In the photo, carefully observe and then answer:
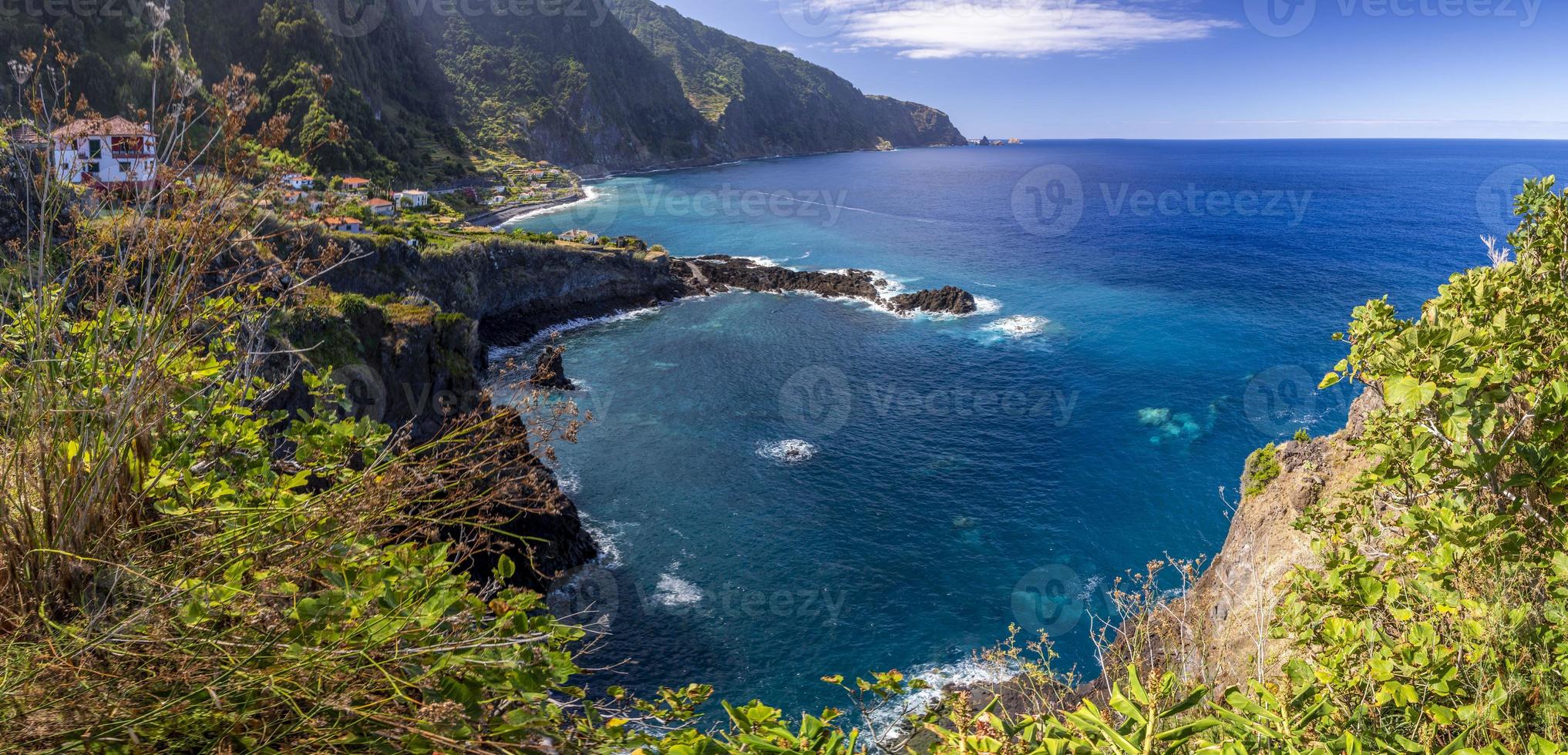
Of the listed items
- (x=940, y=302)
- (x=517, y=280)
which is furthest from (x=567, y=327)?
(x=940, y=302)

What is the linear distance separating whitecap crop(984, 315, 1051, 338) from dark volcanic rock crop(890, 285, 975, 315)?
3.43 m

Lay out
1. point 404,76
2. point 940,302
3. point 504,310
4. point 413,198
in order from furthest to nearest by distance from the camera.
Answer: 1. point 404,76
2. point 413,198
3. point 940,302
4. point 504,310

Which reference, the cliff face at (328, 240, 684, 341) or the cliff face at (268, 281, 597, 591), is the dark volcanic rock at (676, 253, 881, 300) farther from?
the cliff face at (268, 281, 597, 591)

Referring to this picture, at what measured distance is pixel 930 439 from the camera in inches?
1497

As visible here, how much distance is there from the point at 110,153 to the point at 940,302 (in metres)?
60.4

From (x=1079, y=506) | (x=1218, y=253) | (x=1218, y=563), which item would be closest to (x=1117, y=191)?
(x=1218, y=253)

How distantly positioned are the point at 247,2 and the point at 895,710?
120 metres

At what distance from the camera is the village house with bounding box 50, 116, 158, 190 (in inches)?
165

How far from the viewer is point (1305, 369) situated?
4681 cm

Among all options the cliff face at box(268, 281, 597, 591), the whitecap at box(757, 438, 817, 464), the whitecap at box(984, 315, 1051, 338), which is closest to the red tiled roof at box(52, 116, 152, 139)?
the cliff face at box(268, 281, 597, 591)

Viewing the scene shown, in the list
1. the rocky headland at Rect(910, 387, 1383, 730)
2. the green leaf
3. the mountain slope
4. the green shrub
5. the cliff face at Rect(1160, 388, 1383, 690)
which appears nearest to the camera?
the green leaf

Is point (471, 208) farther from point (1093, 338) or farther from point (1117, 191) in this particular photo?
point (1117, 191)

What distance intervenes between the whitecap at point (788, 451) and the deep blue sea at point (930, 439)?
17 cm

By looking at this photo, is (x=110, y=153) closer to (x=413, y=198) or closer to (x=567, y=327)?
(x=567, y=327)
